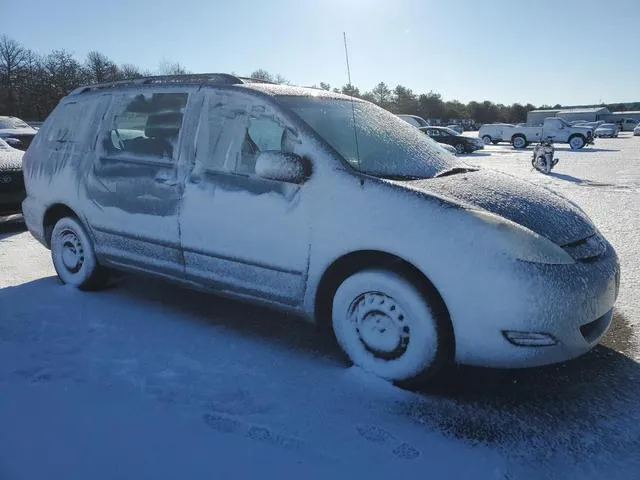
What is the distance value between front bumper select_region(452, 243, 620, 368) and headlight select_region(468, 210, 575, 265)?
0.04 metres

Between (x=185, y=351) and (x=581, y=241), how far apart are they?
7.85 feet

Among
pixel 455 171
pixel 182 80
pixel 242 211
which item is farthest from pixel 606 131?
pixel 242 211

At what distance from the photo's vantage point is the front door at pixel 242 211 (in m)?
3.07

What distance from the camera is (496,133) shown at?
34.7 metres

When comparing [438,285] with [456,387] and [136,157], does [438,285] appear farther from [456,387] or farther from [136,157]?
[136,157]

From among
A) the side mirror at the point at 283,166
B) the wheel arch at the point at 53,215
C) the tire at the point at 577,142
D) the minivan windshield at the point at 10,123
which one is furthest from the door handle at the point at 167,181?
the tire at the point at 577,142

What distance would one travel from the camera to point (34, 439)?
2303 millimetres

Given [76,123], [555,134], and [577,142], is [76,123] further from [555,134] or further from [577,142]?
[555,134]

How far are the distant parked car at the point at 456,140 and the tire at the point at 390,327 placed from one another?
23.4 meters

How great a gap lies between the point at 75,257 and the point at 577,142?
1192 inches

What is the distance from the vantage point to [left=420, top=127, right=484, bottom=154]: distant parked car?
2558 centimetres

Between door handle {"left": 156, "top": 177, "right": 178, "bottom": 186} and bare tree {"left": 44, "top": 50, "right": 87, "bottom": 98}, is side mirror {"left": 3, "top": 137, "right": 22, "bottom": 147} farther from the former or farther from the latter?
bare tree {"left": 44, "top": 50, "right": 87, "bottom": 98}

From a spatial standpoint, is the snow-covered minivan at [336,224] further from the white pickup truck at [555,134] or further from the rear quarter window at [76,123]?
the white pickup truck at [555,134]

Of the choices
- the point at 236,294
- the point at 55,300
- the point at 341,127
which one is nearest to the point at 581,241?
the point at 341,127
